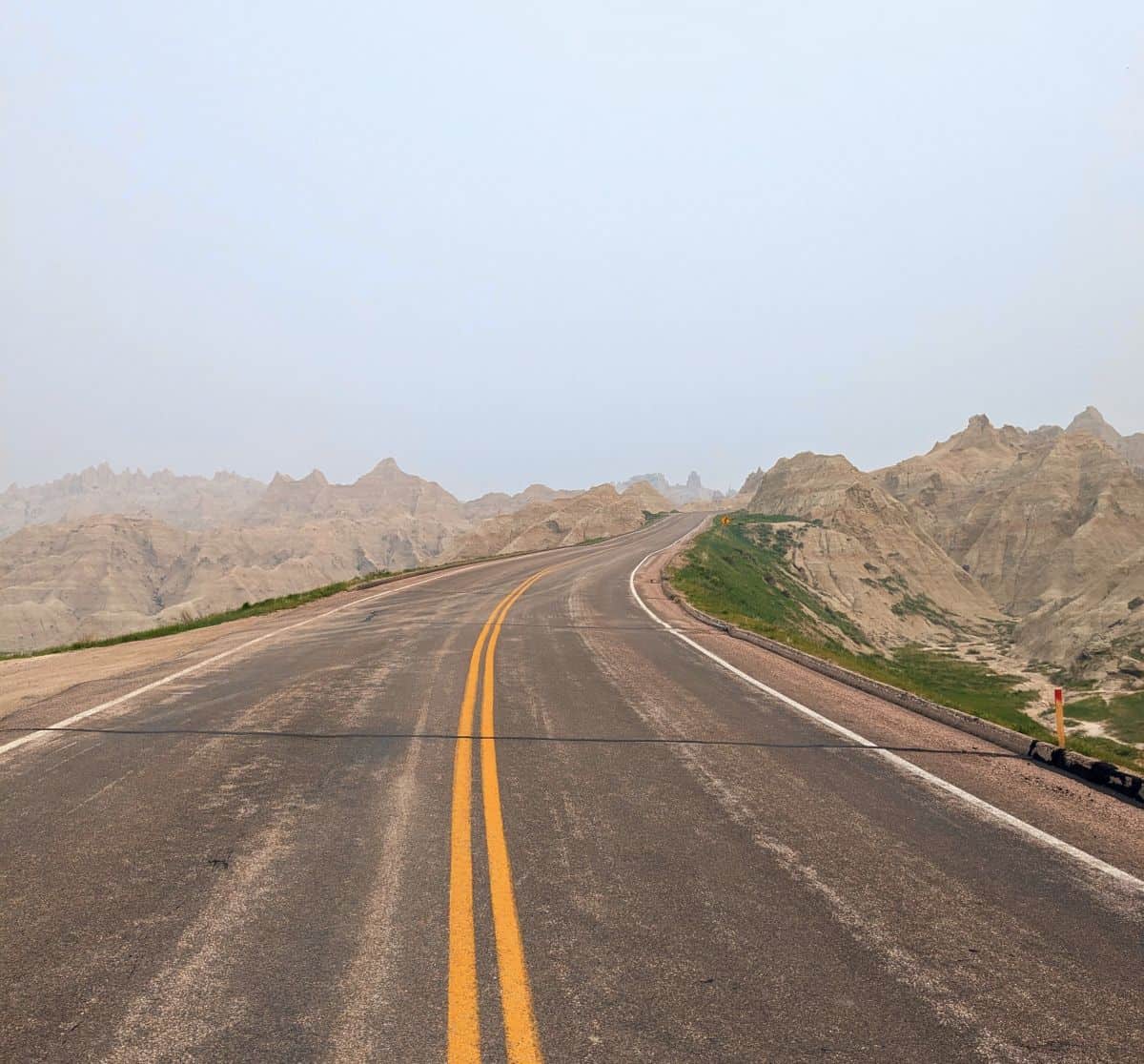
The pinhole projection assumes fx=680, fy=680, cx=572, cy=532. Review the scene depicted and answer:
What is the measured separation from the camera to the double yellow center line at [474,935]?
2820mm

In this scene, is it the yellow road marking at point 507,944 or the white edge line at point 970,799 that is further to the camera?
the white edge line at point 970,799

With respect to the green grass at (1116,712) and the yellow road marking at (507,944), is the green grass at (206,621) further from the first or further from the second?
the green grass at (1116,712)

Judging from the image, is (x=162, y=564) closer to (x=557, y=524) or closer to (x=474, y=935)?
(x=557, y=524)

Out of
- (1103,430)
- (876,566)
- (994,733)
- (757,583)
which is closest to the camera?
(994,733)

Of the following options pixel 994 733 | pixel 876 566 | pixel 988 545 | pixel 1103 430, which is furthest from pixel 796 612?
pixel 1103 430

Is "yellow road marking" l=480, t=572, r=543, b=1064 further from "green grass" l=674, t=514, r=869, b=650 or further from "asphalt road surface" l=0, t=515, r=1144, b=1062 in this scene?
"green grass" l=674, t=514, r=869, b=650

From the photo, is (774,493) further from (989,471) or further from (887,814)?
(887,814)

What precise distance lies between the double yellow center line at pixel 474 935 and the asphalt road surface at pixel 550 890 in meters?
0.02

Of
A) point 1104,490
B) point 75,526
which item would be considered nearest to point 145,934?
point 1104,490

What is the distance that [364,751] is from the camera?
21.8 ft

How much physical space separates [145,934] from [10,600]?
175435 mm

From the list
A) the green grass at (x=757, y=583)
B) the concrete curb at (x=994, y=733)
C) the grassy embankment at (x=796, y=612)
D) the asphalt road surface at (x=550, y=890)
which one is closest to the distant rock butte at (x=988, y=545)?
the green grass at (x=757, y=583)

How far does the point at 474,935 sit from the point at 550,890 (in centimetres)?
63

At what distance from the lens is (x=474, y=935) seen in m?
3.55
